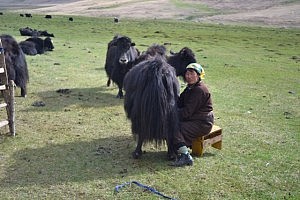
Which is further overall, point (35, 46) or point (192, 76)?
point (35, 46)

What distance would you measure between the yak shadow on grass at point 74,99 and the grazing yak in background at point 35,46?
22.2ft

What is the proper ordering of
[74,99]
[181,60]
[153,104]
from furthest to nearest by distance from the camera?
[181,60]
[74,99]
[153,104]

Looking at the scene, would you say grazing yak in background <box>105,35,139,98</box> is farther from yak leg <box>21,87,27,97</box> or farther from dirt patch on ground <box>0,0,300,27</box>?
dirt patch on ground <box>0,0,300,27</box>

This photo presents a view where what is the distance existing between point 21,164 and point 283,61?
16744 millimetres

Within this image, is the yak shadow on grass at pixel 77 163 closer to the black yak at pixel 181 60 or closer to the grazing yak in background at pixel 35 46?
→ the black yak at pixel 181 60

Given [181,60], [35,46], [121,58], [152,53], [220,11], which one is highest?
[152,53]

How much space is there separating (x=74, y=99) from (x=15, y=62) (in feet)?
5.17

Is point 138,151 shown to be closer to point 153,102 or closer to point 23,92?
point 153,102

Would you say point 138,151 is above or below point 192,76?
below

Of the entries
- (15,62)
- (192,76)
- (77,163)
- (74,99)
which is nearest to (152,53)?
(74,99)

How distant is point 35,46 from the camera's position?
1739 centimetres

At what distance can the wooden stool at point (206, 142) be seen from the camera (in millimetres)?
6234

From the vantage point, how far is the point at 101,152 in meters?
6.32

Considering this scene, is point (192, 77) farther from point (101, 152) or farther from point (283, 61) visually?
point (283, 61)
